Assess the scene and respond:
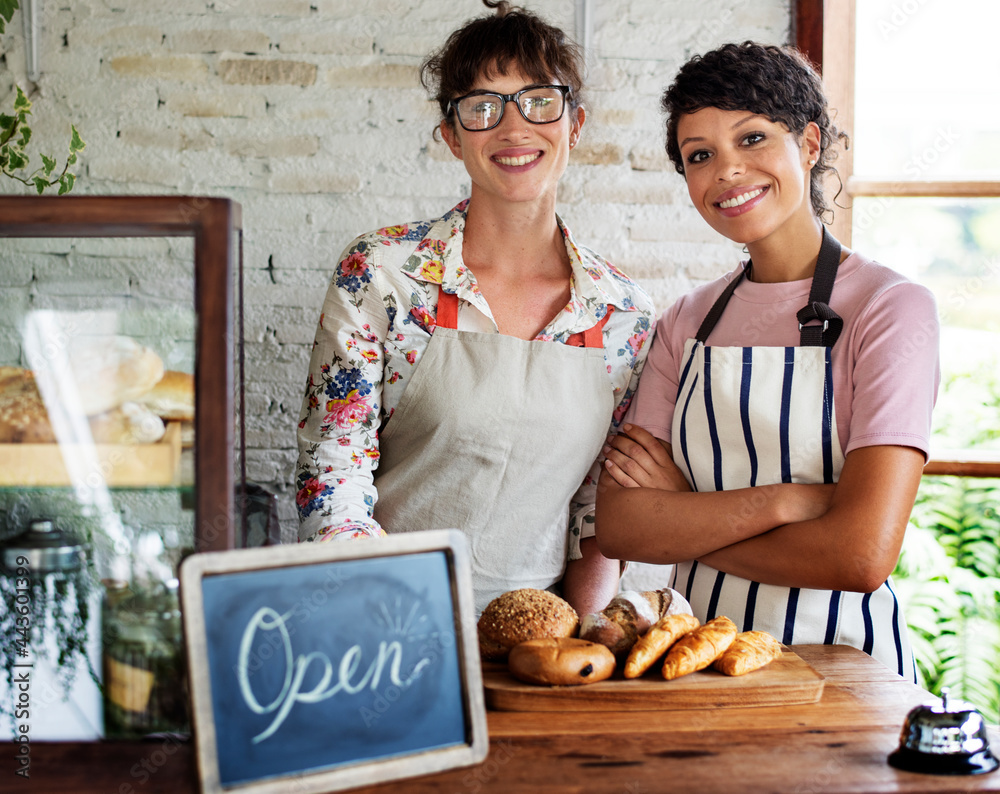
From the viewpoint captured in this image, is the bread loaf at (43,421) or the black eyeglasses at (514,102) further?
the black eyeglasses at (514,102)

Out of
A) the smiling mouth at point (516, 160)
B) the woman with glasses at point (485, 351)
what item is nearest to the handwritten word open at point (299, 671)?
the woman with glasses at point (485, 351)

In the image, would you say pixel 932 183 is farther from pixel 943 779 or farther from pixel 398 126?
pixel 943 779

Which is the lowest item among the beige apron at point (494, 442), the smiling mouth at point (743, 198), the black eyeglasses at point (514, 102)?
the beige apron at point (494, 442)

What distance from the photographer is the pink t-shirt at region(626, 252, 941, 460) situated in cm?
131

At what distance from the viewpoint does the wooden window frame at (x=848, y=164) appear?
7.34 ft

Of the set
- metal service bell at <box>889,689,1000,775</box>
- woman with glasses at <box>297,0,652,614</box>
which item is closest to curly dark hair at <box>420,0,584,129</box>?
woman with glasses at <box>297,0,652,614</box>

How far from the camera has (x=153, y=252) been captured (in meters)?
0.83

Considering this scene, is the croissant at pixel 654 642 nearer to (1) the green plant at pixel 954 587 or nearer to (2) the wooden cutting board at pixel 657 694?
(2) the wooden cutting board at pixel 657 694

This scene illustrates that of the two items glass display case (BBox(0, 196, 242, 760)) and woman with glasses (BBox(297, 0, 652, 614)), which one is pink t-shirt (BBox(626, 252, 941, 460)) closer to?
woman with glasses (BBox(297, 0, 652, 614))

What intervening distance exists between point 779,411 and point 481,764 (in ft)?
2.80

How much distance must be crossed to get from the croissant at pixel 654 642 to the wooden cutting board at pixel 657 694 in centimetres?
2

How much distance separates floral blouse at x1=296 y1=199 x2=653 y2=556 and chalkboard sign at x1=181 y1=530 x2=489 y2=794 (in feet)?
1.88

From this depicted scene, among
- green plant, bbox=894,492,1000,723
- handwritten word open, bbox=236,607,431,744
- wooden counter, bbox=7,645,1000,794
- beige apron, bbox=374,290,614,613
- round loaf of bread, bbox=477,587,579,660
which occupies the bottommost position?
green plant, bbox=894,492,1000,723

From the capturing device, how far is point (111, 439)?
0.82 meters
